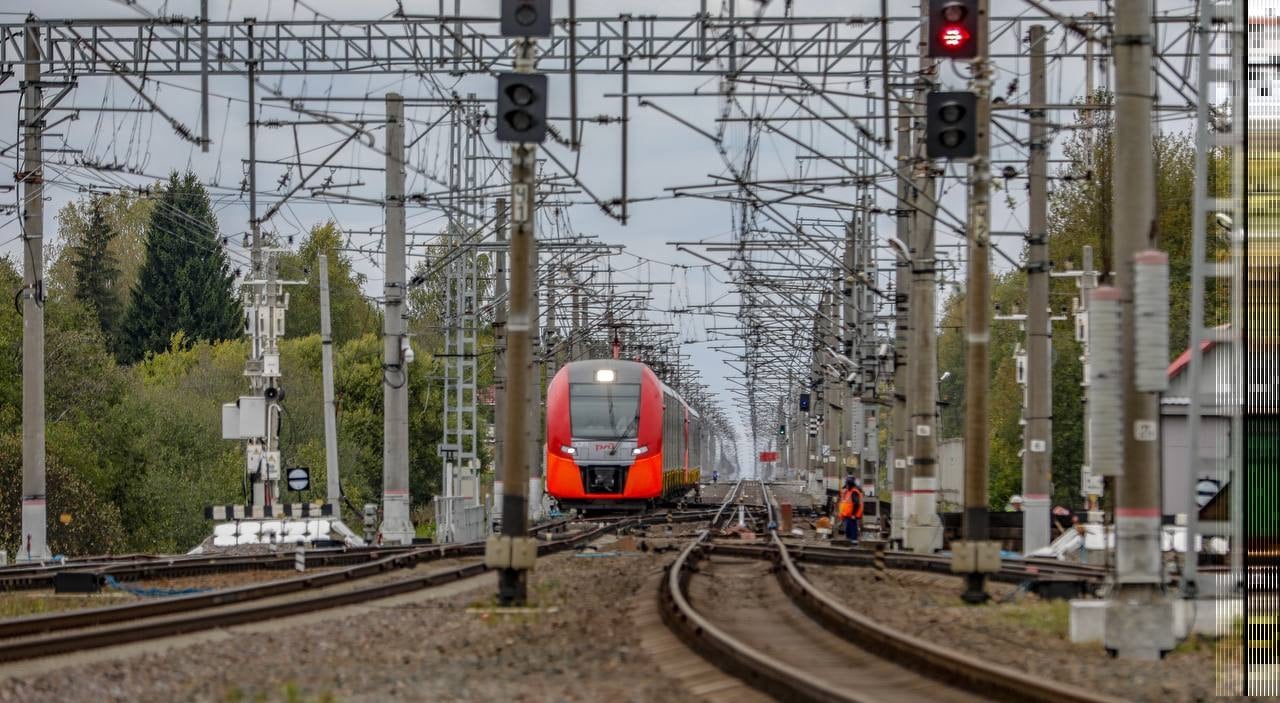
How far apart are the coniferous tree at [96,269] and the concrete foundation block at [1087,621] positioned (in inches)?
3658

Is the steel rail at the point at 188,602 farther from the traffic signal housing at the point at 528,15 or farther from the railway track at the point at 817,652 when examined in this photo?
the traffic signal housing at the point at 528,15

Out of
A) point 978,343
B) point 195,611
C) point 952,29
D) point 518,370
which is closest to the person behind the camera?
point 952,29

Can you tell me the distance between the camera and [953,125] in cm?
1831

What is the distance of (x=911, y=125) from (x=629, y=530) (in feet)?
35.5

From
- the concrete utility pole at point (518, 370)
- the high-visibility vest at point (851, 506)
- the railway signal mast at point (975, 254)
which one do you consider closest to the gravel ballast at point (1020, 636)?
the railway signal mast at point (975, 254)

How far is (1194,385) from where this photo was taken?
1453 centimetres

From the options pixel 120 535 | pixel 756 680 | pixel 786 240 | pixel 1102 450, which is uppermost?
pixel 786 240

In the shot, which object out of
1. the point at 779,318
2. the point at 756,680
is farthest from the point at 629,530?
the point at 756,680

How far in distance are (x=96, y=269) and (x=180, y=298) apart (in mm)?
10934

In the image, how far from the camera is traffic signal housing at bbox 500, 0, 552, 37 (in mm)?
17453

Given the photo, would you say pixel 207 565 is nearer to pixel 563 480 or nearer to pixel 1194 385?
pixel 1194 385

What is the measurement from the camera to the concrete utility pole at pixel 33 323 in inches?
1224

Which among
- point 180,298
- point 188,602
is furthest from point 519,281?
point 180,298

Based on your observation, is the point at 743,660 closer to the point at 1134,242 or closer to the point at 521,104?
the point at 1134,242
